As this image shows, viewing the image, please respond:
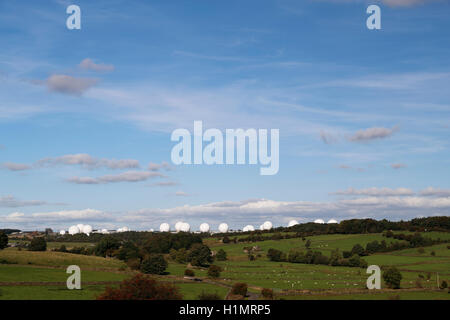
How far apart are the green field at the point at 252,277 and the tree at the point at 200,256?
6.49 metres

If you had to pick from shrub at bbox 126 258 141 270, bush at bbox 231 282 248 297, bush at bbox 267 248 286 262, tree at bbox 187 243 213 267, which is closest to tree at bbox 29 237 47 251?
shrub at bbox 126 258 141 270

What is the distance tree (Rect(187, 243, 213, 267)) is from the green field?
21.3ft

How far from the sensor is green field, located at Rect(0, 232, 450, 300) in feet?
316

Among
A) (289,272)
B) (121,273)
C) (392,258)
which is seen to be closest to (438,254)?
(392,258)

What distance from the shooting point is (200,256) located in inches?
6550

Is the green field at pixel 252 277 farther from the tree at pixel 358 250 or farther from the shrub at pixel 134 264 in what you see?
the tree at pixel 358 250

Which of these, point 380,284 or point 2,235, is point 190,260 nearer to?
point 2,235

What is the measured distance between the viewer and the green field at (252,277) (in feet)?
316

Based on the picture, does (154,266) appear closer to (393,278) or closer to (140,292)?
(393,278)

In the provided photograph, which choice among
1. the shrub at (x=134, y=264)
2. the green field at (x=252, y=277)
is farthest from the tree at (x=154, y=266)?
the shrub at (x=134, y=264)

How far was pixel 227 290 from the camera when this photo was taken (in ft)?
349

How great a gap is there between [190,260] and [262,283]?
57.1 m

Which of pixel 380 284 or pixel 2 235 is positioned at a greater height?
pixel 2 235
